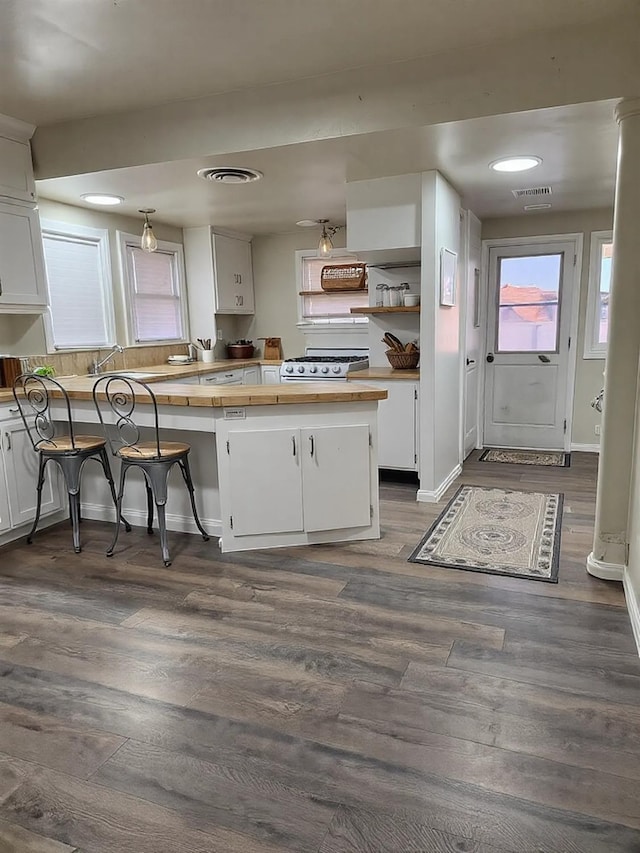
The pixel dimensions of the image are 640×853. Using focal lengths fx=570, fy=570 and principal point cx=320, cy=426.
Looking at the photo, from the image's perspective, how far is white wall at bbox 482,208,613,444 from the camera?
519 centimetres

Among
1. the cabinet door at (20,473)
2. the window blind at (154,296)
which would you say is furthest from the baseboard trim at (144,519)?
the window blind at (154,296)

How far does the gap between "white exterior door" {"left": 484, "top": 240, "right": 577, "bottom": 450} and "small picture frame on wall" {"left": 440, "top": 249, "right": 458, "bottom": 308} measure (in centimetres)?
141

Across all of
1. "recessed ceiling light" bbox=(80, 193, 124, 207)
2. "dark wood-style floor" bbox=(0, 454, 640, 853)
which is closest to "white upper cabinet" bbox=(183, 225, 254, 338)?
"recessed ceiling light" bbox=(80, 193, 124, 207)

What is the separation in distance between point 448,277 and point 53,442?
9.51ft

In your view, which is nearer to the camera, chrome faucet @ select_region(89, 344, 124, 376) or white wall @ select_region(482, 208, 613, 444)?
chrome faucet @ select_region(89, 344, 124, 376)

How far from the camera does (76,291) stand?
4602 millimetres

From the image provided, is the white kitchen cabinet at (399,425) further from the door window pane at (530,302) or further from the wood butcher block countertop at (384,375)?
the door window pane at (530,302)

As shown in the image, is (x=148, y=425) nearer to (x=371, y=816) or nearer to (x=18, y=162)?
(x=18, y=162)

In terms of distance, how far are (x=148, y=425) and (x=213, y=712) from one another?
181 centimetres

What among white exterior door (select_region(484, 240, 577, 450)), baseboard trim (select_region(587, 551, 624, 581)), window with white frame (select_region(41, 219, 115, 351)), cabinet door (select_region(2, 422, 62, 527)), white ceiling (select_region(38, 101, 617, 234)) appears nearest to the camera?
baseboard trim (select_region(587, 551, 624, 581))

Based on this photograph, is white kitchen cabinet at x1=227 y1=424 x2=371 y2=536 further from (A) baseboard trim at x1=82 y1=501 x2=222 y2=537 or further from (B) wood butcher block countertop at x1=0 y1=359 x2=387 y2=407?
(A) baseboard trim at x1=82 y1=501 x2=222 y2=537

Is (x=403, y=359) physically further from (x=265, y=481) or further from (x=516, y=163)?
(x=265, y=481)

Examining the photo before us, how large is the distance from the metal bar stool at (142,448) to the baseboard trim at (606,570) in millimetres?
2184

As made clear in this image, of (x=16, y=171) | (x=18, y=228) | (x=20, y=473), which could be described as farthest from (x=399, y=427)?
(x=16, y=171)
